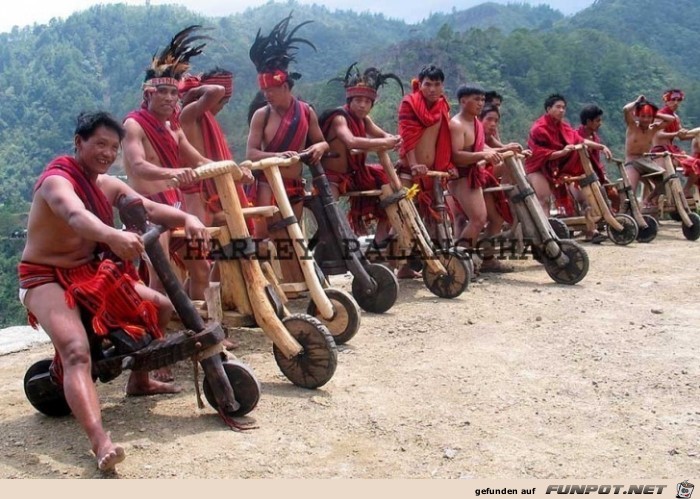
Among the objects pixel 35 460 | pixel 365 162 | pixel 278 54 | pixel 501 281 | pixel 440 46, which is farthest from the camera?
pixel 440 46

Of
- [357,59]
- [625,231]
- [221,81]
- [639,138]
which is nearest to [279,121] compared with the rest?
[221,81]

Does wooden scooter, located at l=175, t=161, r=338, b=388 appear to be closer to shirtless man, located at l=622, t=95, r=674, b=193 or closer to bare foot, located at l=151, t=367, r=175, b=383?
bare foot, located at l=151, t=367, r=175, b=383

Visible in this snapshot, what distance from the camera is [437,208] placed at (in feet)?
23.3

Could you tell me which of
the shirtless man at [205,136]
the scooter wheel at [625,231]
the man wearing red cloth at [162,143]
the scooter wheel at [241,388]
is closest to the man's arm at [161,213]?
the man wearing red cloth at [162,143]

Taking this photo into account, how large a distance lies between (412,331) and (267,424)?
213cm

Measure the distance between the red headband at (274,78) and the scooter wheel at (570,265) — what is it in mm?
3192

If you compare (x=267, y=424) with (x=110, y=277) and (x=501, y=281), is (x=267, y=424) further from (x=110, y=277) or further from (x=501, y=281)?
(x=501, y=281)

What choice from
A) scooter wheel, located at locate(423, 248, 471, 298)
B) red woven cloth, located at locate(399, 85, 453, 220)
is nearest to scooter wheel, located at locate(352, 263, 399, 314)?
scooter wheel, located at locate(423, 248, 471, 298)

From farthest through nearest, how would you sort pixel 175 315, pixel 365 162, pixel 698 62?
pixel 698 62, pixel 365 162, pixel 175 315

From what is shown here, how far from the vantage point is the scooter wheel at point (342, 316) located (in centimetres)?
495

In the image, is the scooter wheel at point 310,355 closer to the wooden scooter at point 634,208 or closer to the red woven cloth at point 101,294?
the red woven cloth at point 101,294

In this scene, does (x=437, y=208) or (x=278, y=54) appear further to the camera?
(x=437, y=208)

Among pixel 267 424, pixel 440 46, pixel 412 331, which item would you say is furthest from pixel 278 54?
pixel 440 46

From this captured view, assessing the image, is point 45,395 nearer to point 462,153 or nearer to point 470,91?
point 462,153
